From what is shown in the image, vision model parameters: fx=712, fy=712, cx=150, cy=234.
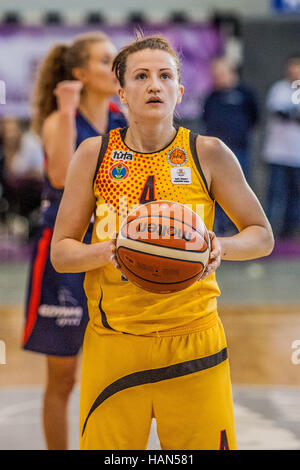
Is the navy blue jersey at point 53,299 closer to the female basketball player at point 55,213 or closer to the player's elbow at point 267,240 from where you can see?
the female basketball player at point 55,213

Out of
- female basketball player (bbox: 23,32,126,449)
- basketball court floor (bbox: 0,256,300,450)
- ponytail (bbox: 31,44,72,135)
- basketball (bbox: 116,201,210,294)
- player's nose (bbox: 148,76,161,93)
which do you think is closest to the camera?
basketball (bbox: 116,201,210,294)

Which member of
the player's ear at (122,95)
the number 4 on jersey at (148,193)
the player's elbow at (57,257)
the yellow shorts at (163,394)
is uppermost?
the player's ear at (122,95)

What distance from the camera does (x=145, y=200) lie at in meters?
1.47

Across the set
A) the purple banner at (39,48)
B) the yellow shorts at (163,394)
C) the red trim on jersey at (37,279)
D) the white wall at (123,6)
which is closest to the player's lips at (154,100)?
the yellow shorts at (163,394)

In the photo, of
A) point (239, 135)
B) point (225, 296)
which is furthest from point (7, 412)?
point (225, 296)

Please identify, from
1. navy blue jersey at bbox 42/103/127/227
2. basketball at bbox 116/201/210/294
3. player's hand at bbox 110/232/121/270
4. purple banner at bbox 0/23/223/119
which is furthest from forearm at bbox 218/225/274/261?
purple banner at bbox 0/23/223/119

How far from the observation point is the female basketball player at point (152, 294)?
4.81 ft

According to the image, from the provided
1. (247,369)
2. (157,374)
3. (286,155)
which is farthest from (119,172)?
(286,155)

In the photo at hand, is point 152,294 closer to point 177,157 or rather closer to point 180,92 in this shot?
point 177,157

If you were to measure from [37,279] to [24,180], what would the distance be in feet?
16.5

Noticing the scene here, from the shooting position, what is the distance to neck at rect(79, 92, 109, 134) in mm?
2221

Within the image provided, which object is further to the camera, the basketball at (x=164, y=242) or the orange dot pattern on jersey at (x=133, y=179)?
the orange dot pattern on jersey at (x=133, y=179)

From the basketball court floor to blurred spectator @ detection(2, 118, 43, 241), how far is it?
1546 mm

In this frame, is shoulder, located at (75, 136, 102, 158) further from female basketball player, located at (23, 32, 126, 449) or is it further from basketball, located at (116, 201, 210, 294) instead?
female basketball player, located at (23, 32, 126, 449)
